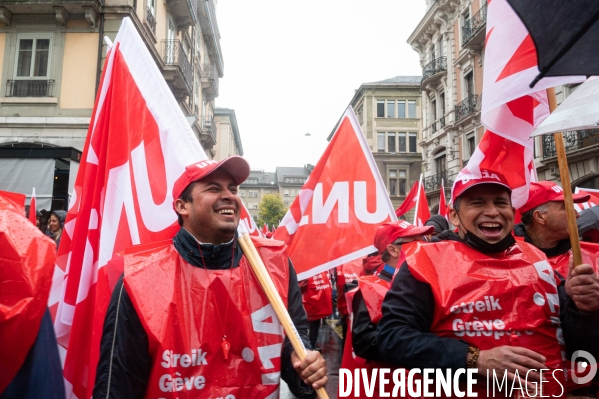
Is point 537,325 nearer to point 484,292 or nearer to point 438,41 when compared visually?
point 484,292

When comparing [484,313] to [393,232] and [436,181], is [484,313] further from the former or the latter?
[436,181]

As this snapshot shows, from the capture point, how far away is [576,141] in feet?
51.7

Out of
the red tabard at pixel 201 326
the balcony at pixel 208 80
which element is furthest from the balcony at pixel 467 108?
the red tabard at pixel 201 326

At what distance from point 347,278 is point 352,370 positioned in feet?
12.4

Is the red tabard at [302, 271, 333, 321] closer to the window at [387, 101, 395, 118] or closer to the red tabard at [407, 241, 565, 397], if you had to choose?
the red tabard at [407, 241, 565, 397]

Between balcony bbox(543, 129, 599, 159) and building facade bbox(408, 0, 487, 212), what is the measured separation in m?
5.88

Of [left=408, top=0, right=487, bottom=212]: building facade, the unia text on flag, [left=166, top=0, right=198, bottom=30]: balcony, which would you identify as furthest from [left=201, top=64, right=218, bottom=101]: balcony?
the unia text on flag

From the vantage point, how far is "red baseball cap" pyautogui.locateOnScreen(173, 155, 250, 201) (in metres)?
2.30

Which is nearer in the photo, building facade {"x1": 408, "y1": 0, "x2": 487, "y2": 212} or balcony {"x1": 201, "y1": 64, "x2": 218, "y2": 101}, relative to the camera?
building facade {"x1": 408, "y1": 0, "x2": 487, "y2": 212}

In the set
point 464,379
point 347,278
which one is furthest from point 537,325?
point 347,278

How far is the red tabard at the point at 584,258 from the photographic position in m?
2.64

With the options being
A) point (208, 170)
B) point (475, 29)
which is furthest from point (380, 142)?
point (208, 170)

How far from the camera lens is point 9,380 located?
136 cm

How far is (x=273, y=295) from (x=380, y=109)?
42.3 metres
